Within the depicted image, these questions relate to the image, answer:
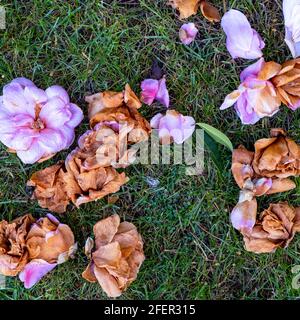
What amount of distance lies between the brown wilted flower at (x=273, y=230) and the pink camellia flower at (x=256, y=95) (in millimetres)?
277

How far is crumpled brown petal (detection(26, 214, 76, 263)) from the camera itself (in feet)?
6.01

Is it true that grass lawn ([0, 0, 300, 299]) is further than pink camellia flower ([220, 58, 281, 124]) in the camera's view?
Yes

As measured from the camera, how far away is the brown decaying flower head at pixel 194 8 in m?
1.86

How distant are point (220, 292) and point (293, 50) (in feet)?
2.47

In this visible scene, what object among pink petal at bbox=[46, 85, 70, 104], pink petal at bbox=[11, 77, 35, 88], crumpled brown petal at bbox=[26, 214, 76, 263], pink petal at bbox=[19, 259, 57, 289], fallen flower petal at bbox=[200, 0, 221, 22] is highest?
fallen flower petal at bbox=[200, 0, 221, 22]

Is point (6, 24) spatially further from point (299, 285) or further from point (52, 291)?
point (299, 285)

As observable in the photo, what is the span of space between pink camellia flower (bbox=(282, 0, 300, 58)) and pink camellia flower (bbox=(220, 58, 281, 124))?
82mm

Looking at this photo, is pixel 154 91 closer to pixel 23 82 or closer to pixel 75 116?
pixel 75 116

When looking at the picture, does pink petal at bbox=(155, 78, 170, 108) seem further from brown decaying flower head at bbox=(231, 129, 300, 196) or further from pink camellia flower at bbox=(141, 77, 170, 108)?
brown decaying flower head at bbox=(231, 129, 300, 196)

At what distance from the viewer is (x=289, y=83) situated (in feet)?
5.97

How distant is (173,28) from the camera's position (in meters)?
1.92

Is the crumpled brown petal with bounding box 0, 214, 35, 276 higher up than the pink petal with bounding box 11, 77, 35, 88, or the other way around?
the pink petal with bounding box 11, 77, 35, 88

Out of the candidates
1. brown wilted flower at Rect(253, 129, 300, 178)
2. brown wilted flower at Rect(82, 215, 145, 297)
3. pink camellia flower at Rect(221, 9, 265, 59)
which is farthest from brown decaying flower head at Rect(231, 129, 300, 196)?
brown wilted flower at Rect(82, 215, 145, 297)

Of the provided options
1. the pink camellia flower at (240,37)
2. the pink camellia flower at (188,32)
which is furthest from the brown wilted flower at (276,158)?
the pink camellia flower at (188,32)
